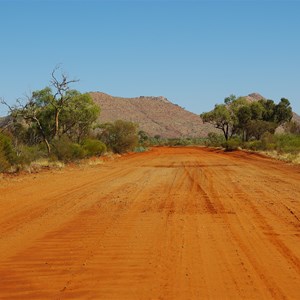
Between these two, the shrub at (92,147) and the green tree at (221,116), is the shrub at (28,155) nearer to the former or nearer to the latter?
the shrub at (92,147)

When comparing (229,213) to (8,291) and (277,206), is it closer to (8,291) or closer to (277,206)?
(277,206)

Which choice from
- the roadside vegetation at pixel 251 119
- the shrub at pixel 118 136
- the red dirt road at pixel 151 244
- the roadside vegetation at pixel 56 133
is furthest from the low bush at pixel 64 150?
the roadside vegetation at pixel 251 119

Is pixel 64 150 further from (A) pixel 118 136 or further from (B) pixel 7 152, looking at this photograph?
(A) pixel 118 136

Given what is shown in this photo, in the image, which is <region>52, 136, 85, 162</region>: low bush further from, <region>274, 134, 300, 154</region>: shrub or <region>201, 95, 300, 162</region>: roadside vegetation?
<region>201, 95, 300, 162</region>: roadside vegetation

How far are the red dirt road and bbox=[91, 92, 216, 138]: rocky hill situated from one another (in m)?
115

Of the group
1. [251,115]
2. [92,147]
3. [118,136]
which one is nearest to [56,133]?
[92,147]

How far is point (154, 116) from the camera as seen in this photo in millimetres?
149500

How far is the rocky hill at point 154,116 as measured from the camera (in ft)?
455

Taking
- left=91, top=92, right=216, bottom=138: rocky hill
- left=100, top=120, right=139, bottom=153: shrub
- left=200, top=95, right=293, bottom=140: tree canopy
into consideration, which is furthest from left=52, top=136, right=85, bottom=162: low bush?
left=91, top=92, right=216, bottom=138: rocky hill

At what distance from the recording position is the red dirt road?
6340 mm

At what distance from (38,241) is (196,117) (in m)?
152

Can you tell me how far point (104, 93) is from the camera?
154625 millimetres

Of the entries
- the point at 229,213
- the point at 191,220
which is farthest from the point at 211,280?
the point at 229,213

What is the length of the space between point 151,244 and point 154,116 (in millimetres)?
141122
